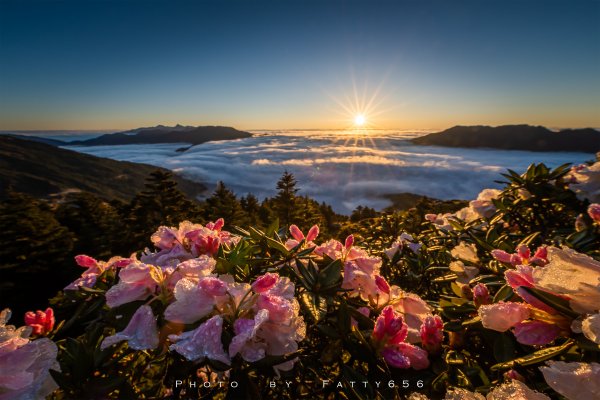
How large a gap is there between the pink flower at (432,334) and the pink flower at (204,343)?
0.76 metres

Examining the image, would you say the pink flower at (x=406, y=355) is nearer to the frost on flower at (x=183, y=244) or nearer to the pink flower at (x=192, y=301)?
the pink flower at (x=192, y=301)

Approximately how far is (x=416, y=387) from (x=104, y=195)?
150517mm

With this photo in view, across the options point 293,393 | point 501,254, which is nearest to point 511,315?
point 501,254

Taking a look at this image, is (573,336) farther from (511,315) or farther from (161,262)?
(161,262)

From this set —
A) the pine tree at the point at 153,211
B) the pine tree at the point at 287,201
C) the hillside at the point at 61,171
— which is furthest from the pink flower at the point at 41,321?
the hillside at the point at 61,171

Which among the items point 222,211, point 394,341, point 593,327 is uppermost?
point 593,327

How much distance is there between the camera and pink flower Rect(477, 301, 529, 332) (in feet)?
2.99

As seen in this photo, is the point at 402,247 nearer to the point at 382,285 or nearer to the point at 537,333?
the point at 382,285

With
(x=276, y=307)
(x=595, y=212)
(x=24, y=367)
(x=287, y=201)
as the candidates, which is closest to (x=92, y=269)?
(x=24, y=367)

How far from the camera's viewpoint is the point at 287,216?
29.8 meters

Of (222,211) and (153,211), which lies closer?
(153,211)

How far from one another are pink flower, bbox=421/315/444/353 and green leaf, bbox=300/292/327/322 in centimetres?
40

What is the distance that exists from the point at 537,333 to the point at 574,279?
0.20 metres

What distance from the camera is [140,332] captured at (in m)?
1.06
